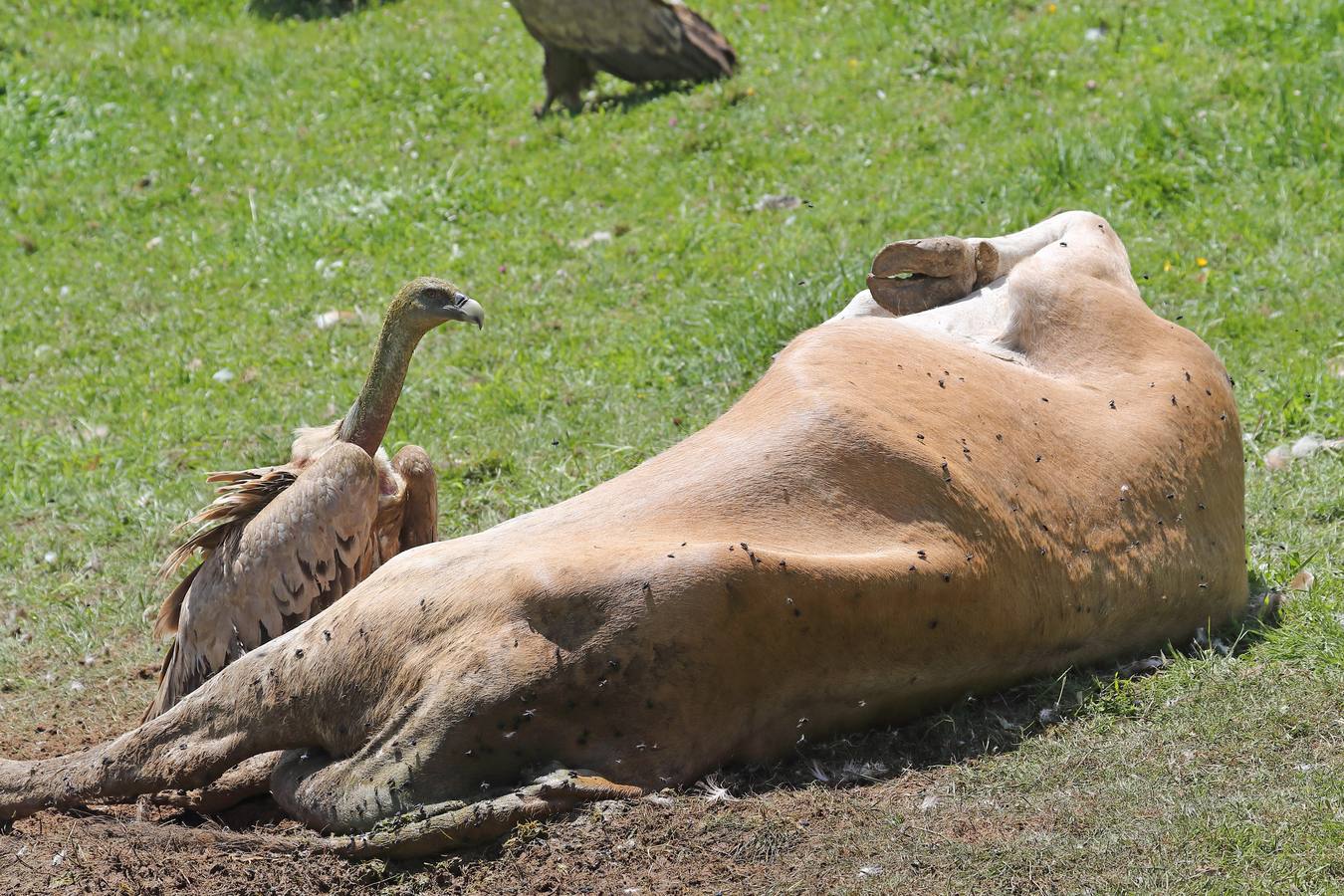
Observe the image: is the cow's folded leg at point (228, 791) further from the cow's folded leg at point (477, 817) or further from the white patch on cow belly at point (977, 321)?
the white patch on cow belly at point (977, 321)

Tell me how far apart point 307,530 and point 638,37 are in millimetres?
6925

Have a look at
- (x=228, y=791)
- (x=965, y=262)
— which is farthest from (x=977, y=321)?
(x=228, y=791)

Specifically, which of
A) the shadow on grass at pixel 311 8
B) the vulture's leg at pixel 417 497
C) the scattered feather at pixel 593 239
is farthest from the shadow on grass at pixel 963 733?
the shadow on grass at pixel 311 8

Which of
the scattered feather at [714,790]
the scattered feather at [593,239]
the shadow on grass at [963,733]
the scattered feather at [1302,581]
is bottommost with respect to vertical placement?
the scattered feather at [1302,581]

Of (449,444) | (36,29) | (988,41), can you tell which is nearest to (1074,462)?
(449,444)

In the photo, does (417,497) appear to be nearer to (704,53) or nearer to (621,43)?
(704,53)

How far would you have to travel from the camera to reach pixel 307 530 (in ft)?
15.3

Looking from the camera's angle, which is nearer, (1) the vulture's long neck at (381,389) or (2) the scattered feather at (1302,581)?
(2) the scattered feather at (1302,581)

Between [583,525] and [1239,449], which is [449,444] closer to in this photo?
[583,525]

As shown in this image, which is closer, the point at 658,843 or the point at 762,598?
the point at 658,843

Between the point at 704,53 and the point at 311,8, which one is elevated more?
the point at 311,8

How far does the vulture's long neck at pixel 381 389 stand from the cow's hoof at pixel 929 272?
5.59 ft

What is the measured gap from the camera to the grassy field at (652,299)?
3.19 m

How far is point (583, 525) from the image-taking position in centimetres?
357
